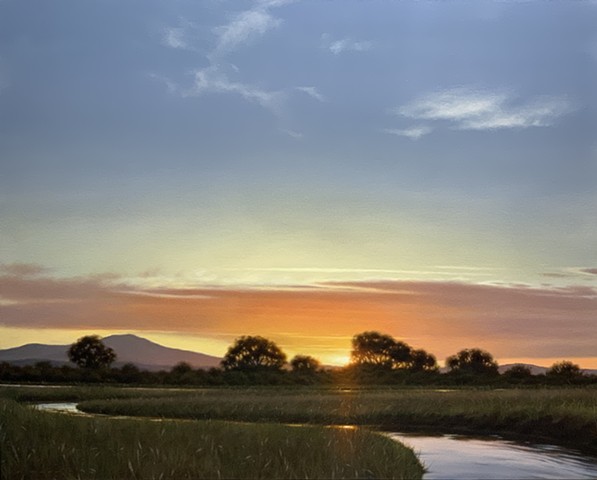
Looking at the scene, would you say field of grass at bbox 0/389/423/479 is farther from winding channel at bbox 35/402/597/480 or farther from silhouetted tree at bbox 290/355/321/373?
silhouetted tree at bbox 290/355/321/373

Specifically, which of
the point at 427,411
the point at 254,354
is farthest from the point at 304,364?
the point at 427,411

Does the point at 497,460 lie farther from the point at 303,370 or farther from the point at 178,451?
the point at 303,370

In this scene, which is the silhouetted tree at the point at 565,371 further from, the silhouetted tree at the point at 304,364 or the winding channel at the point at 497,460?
the winding channel at the point at 497,460

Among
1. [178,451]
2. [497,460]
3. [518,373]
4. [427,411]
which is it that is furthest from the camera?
[518,373]

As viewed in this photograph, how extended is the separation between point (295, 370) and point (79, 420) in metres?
71.4

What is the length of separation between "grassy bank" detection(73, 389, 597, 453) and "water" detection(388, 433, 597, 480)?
2688 millimetres

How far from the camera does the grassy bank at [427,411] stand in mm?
29484

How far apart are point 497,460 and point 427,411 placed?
14.3 metres

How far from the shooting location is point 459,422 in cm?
3453

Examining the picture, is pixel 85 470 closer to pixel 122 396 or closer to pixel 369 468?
pixel 369 468

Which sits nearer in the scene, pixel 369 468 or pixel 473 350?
pixel 369 468

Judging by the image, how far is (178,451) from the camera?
16.5 meters

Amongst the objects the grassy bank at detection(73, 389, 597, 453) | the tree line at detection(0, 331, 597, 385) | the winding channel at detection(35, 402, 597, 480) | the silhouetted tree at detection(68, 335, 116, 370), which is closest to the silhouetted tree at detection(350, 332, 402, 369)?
the tree line at detection(0, 331, 597, 385)

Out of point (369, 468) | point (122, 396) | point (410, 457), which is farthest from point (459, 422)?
point (122, 396)
